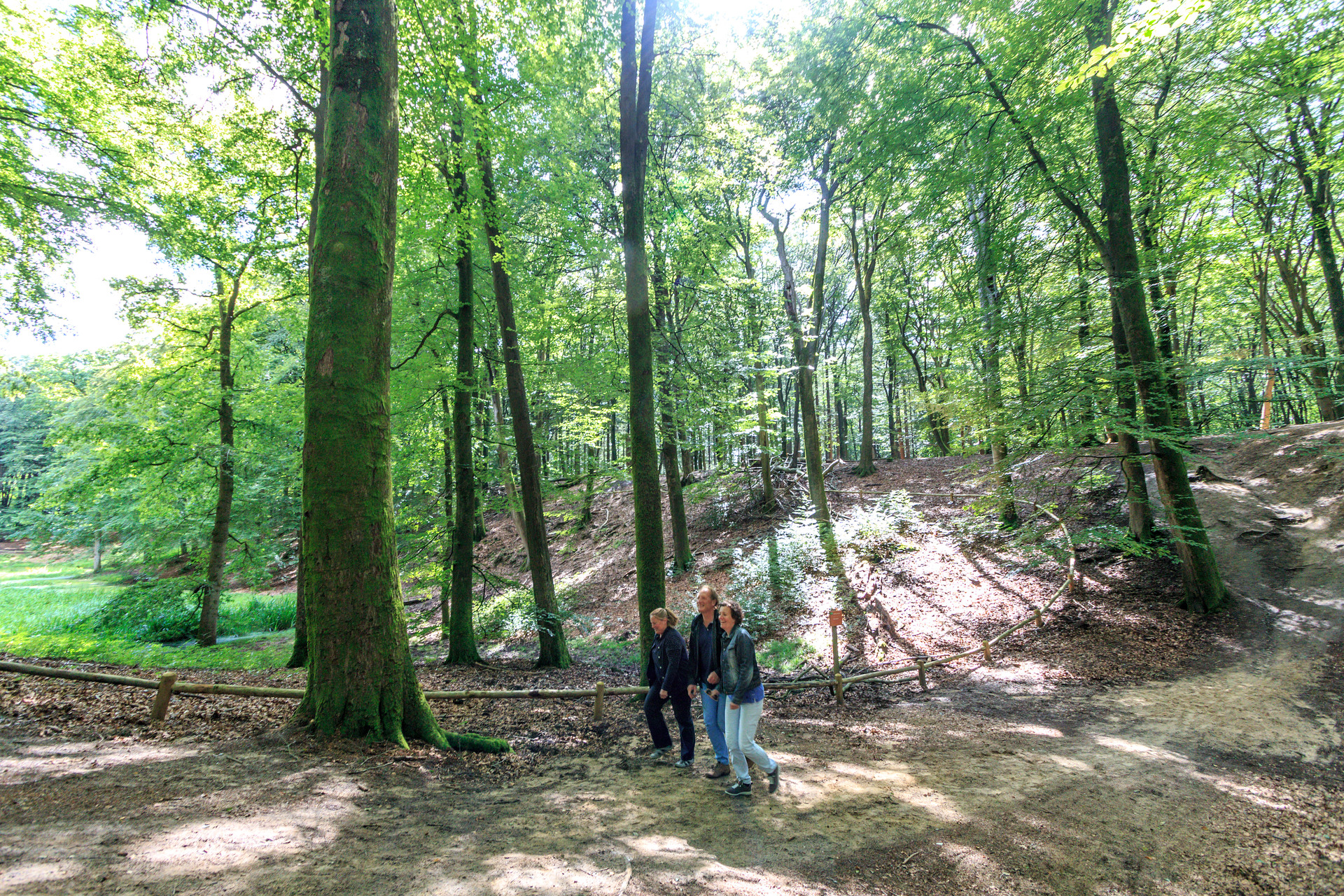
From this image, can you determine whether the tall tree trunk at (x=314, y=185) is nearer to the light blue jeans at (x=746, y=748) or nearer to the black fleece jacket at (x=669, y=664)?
the black fleece jacket at (x=669, y=664)

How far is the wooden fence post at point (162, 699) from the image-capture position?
525cm

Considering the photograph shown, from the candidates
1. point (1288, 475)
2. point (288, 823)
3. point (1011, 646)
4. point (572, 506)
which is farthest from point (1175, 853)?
point (572, 506)

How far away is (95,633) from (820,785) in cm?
1984

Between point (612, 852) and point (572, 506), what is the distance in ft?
69.6

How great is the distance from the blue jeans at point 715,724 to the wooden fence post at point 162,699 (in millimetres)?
5105

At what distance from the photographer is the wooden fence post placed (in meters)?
5.25

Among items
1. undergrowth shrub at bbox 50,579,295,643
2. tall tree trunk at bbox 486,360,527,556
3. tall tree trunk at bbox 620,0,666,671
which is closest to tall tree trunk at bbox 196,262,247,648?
undergrowth shrub at bbox 50,579,295,643

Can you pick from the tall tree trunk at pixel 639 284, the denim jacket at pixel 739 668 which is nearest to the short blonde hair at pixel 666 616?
the denim jacket at pixel 739 668

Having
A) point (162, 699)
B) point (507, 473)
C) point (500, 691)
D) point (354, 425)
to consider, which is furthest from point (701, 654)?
point (507, 473)

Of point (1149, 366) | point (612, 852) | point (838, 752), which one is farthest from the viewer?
point (1149, 366)

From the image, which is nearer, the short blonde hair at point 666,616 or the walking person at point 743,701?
the walking person at point 743,701

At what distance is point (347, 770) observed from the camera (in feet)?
13.9

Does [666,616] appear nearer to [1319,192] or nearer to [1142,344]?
[1142,344]

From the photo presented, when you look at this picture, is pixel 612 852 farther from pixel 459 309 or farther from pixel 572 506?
pixel 572 506
